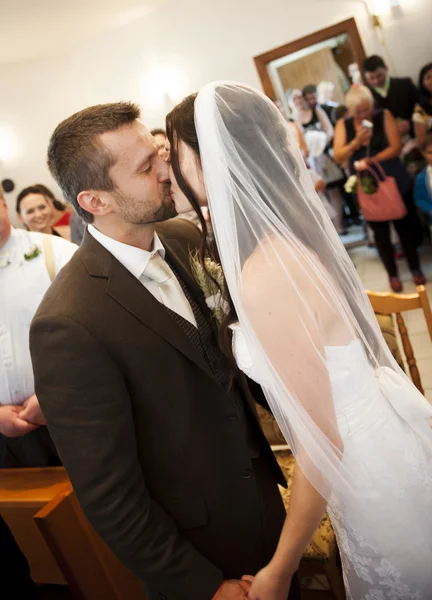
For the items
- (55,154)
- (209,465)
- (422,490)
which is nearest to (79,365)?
(209,465)

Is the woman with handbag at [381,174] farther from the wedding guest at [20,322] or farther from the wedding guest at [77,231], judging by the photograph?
the wedding guest at [20,322]

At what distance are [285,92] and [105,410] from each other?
6.31m

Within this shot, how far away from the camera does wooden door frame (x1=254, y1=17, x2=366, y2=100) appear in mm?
6234

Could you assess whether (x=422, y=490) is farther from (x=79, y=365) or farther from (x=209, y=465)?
(x=79, y=365)

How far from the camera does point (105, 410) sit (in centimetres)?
127

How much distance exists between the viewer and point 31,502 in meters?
1.87

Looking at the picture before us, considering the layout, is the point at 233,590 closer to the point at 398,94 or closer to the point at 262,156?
the point at 262,156

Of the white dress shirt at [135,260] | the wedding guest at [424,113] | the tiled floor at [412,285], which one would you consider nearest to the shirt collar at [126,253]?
the white dress shirt at [135,260]

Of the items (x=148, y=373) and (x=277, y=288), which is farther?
(x=148, y=373)

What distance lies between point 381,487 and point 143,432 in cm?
65

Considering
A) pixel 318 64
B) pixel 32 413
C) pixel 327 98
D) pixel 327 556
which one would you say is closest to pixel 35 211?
pixel 32 413

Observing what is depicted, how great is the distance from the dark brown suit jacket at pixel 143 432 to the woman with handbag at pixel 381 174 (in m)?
3.95

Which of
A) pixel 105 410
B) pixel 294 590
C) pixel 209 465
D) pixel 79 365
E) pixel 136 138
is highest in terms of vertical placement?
pixel 136 138

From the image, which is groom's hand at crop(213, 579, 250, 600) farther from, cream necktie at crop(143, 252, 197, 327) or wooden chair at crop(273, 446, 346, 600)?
cream necktie at crop(143, 252, 197, 327)
